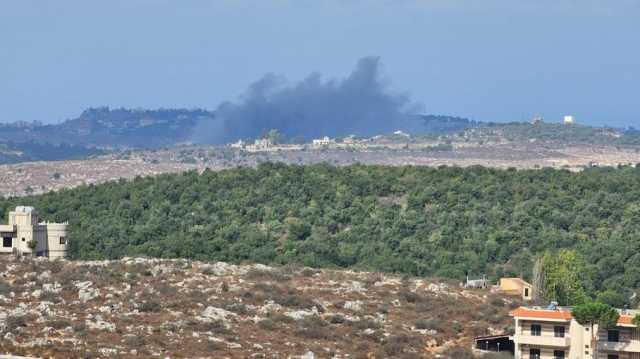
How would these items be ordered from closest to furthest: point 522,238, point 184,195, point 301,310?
point 301,310 → point 522,238 → point 184,195

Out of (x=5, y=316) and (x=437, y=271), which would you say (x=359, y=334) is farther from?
(x=437, y=271)

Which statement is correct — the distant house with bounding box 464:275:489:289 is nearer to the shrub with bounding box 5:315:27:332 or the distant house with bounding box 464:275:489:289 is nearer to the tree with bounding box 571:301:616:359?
the tree with bounding box 571:301:616:359

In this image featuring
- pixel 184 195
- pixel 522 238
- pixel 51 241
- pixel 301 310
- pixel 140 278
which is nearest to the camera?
pixel 301 310

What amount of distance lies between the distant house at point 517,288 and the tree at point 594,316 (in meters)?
15.6

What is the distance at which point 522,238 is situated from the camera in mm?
104062

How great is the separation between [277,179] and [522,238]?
28085 mm

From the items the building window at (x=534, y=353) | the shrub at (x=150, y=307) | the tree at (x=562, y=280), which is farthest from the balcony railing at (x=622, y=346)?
the shrub at (x=150, y=307)

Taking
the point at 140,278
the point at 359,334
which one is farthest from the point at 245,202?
the point at 359,334

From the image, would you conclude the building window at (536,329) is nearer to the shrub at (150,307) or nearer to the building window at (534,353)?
the building window at (534,353)

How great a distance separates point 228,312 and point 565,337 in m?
12.8

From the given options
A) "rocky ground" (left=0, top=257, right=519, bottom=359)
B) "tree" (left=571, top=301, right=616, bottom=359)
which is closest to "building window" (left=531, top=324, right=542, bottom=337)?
"tree" (left=571, top=301, right=616, bottom=359)

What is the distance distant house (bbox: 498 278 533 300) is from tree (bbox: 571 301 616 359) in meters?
15.6

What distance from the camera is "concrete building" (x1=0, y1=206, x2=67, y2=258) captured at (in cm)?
8594

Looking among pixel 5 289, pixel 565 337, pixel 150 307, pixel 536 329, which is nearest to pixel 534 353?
pixel 536 329
